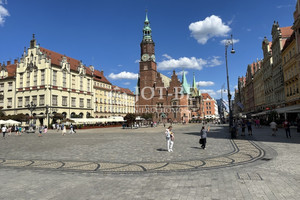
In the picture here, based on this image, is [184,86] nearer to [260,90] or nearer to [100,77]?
[100,77]

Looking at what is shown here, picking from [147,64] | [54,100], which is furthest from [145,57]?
[54,100]

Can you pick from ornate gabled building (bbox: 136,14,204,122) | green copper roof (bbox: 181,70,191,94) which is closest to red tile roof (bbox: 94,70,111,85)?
ornate gabled building (bbox: 136,14,204,122)

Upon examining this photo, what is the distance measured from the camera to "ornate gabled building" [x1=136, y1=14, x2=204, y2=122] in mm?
84812

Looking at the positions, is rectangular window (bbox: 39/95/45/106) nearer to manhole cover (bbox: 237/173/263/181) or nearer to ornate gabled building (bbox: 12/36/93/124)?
ornate gabled building (bbox: 12/36/93/124)

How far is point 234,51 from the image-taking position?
75.2ft

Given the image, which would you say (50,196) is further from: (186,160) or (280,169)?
(280,169)

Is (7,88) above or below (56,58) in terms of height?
below

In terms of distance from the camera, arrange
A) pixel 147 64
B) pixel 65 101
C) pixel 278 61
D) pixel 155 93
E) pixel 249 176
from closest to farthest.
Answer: pixel 249 176 < pixel 278 61 < pixel 65 101 < pixel 147 64 < pixel 155 93

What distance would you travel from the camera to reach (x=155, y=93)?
87625 mm

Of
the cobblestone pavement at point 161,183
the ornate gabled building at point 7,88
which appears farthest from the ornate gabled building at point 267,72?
the ornate gabled building at point 7,88

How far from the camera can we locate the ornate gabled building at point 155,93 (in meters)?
84.8

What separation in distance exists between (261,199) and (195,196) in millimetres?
1457

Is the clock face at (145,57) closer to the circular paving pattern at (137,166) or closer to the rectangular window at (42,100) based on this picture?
the rectangular window at (42,100)

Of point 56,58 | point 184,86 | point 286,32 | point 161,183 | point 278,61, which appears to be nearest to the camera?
point 161,183
